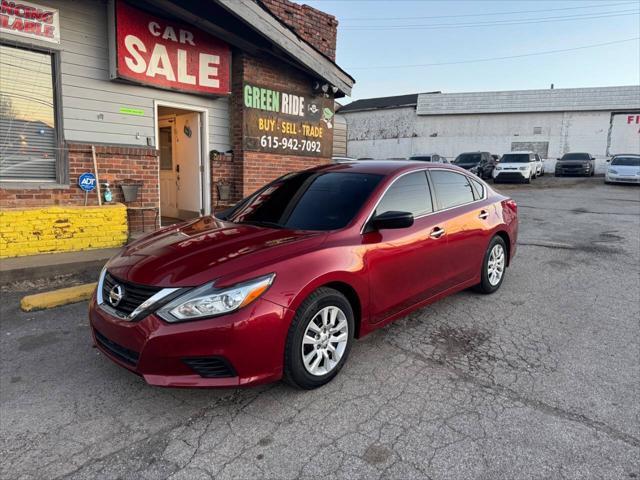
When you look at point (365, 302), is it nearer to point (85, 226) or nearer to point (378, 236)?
point (378, 236)

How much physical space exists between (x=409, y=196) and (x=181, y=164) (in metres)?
6.52

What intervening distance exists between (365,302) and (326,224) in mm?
689

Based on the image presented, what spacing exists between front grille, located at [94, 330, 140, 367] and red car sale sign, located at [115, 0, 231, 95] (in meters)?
5.24

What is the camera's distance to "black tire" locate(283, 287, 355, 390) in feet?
9.45

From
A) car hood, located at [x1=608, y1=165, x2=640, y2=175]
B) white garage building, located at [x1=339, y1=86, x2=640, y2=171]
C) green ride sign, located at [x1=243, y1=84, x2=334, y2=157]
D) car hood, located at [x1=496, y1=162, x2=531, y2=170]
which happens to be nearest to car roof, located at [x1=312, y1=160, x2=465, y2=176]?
green ride sign, located at [x1=243, y1=84, x2=334, y2=157]

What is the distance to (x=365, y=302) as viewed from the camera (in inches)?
134

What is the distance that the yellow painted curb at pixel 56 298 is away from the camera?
15.5 feet

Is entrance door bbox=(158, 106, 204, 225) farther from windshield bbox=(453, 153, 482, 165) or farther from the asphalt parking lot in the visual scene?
windshield bbox=(453, 153, 482, 165)

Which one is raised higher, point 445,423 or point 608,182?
point 608,182

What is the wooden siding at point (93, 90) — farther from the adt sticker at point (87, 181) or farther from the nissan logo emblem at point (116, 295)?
the nissan logo emblem at point (116, 295)

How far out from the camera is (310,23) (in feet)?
32.4

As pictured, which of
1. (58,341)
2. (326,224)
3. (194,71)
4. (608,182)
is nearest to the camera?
(326,224)

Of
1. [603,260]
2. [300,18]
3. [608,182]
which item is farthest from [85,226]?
[608,182]

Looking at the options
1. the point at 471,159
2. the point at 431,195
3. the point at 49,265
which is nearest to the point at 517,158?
the point at 471,159
